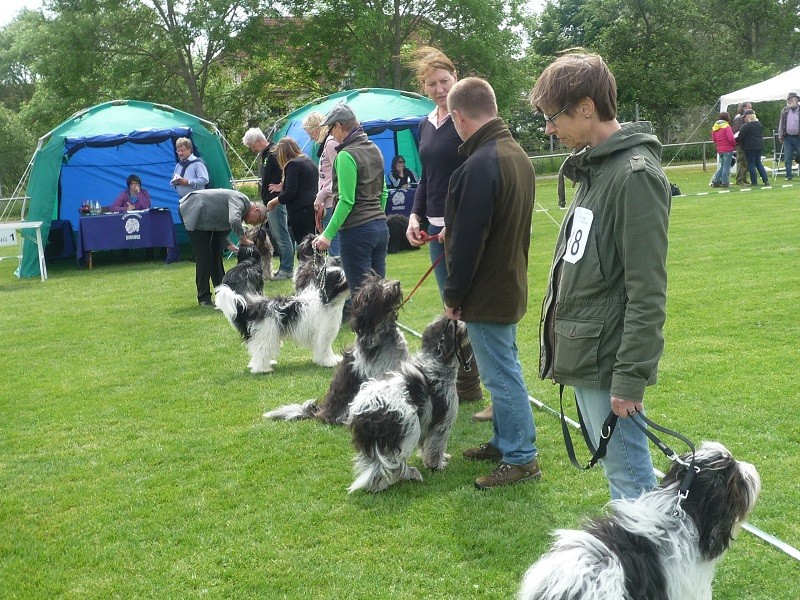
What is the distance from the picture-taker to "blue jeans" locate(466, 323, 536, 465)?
3.68 m

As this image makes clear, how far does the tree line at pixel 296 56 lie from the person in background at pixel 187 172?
667 inches

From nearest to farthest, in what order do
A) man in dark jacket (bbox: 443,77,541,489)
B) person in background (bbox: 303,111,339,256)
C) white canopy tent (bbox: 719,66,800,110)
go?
man in dark jacket (bbox: 443,77,541,489), person in background (bbox: 303,111,339,256), white canopy tent (bbox: 719,66,800,110)

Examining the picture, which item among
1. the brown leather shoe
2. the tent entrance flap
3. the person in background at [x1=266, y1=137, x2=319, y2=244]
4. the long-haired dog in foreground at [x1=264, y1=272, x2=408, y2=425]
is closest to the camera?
the long-haired dog in foreground at [x1=264, y1=272, x2=408, y2=425]

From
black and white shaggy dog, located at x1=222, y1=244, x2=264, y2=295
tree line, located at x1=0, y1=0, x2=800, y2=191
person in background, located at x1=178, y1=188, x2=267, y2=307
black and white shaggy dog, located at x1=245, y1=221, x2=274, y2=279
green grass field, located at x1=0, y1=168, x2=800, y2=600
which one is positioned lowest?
green grass field, located at x1=0, y1=168, x2=800, y2=600

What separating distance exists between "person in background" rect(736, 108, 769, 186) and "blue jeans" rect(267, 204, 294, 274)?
11.1 metres

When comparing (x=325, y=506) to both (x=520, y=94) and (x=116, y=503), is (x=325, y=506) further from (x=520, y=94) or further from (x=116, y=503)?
(x=520, y=94)

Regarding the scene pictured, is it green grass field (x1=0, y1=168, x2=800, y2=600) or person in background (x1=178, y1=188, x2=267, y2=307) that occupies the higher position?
person in background (x1=178, y1=188, x2=267, y2=307)

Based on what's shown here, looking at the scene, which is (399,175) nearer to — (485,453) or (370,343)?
(370,343)

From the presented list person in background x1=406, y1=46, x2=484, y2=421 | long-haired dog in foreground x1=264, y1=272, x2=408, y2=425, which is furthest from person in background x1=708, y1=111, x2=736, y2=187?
long-haired dog in foreground x1=264, y1=272, x2=408, y2=425

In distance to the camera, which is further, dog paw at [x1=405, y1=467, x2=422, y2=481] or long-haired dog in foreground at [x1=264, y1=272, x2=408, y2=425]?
long-haired dog in foreground at [x1=264, y1=272, x2=408, y2=425]

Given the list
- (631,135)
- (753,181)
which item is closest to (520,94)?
(753,181)

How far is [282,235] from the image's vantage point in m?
10.6

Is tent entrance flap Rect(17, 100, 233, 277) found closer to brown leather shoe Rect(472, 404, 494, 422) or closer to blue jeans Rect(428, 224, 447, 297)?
blue jeans Rect(428, 224, 447, 297)

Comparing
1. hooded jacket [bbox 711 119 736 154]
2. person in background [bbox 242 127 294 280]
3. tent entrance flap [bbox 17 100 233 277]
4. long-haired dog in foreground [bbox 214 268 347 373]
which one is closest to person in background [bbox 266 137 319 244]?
person in background [bbox 242 127 294 280]
